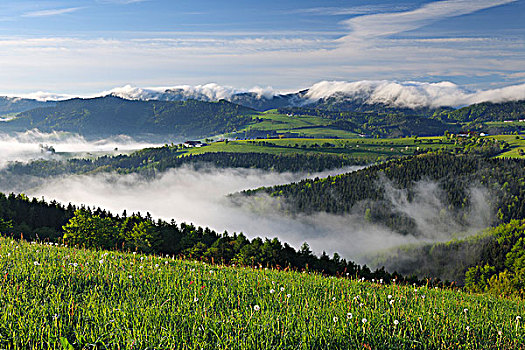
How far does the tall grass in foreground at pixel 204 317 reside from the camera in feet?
22.7

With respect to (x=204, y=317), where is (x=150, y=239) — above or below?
below

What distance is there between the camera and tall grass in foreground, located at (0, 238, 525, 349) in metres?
6.91

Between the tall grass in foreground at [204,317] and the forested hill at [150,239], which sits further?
the forested hill at [150,239]

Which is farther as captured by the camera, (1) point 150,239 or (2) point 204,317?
(1) point 150,239

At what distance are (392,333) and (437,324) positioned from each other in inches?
61.9

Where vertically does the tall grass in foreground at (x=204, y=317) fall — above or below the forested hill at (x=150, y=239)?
above

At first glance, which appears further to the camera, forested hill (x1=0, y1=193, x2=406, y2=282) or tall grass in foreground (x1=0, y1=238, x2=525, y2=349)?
forested hill (x1=0, y1=193, x2=406, y2=282)

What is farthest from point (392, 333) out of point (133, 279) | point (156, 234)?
point (156, 234)

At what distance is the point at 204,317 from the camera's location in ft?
25.8

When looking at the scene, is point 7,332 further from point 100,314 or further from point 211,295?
point 211,295

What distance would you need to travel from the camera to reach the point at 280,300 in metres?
10.1

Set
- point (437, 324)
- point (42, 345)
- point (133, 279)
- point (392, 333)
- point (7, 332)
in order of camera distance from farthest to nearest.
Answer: point (133, 279) → point (437, 324) → point (392, 333) → point (7, 332) → point (42, 345)

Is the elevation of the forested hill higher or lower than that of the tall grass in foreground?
lower

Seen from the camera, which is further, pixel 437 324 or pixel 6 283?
pixel 6 283
